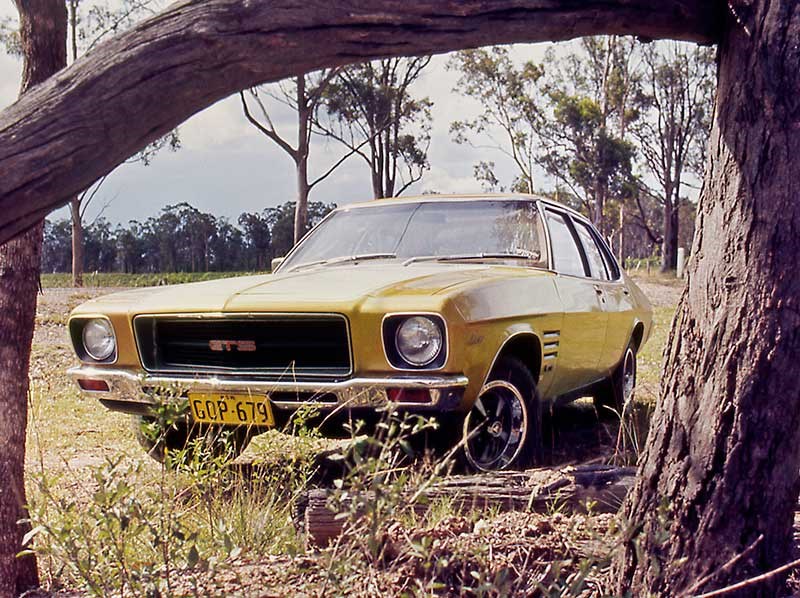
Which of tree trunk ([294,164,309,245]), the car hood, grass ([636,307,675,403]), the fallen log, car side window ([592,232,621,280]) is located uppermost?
tree trunk ([294,164,309,245])

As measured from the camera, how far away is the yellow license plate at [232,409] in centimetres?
387

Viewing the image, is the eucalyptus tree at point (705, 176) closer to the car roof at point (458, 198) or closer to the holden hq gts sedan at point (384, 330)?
the holden hq gts sedan at point (384, 330)

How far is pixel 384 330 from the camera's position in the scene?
3.71 metres

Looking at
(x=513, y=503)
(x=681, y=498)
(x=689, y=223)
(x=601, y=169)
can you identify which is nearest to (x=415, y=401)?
(x=513, y=503)

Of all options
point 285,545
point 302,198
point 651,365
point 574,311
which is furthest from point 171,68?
point 302,198

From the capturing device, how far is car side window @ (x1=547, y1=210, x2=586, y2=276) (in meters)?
5.18

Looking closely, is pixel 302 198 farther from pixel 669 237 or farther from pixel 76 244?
pixel 669 237

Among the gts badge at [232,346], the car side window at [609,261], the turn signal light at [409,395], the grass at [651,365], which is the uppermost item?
the car side window at [609,261]

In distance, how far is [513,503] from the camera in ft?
9.61

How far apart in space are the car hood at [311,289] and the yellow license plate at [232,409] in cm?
40

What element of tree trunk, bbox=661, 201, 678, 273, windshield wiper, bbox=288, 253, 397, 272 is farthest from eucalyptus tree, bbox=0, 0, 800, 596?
tree trunk, bbox=661, 201, 678, 273

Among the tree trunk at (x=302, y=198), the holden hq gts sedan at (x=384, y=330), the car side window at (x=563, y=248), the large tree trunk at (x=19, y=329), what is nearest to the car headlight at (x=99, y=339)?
the holden hq gts sedan at (x=384, y=330)

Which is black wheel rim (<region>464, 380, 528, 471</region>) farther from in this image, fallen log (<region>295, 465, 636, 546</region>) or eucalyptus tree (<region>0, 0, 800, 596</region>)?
eucalyptus tree (<region>0, 0, 800, 596</region>)

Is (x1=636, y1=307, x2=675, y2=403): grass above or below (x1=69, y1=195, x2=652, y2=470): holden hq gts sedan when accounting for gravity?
below
